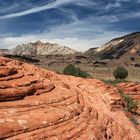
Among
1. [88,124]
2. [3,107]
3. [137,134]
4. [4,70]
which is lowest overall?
[137,134]

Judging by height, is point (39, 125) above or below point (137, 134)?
above

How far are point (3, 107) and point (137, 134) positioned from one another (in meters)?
14.4

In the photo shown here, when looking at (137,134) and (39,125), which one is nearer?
(39,125)

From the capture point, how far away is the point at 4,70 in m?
24.2

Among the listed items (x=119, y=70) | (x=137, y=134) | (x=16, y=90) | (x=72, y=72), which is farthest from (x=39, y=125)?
(x=119, y=70)

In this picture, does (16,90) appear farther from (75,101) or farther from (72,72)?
(72,72)

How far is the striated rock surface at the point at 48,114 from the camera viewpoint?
19.3 metres

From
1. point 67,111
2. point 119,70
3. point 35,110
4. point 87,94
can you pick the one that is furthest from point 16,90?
point 119,70

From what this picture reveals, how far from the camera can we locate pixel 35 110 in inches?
866

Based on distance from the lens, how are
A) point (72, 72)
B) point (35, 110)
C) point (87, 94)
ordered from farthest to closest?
point (72, 72)
point (87, 94)
point (35, 110)

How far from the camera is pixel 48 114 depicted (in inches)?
858

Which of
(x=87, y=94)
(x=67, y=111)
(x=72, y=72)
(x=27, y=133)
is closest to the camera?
(x=27, y=133)

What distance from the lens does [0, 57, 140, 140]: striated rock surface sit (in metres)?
19.3

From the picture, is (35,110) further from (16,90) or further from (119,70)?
(119,70)
